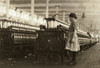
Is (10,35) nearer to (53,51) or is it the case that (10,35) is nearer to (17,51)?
(17,51)

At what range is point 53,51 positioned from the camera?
640cm

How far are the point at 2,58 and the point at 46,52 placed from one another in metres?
1.70

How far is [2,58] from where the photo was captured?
731 centimetres

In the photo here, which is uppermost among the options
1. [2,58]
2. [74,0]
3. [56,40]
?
[74,0]

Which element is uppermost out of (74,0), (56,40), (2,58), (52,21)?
(74,0)

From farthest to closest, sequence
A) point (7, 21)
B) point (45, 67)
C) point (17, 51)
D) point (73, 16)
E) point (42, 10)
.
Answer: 1. point (42, 10)
2. point (7, 21)
3. point (17, 51)
4. point (73, 16)
5. point (45, 67)

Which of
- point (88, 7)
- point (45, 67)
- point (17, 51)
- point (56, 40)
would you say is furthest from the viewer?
point (88, 7)

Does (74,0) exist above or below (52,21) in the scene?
above

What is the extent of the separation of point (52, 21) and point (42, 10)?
1500 cm

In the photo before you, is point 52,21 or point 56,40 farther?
point 52,21

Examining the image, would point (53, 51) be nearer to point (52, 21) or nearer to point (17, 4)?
point (52, 21)

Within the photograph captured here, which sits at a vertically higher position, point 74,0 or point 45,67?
point 74,0

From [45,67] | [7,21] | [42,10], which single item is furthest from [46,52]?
[42,10]

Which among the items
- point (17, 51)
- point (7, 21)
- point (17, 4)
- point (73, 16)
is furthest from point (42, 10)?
point (73, 16)
